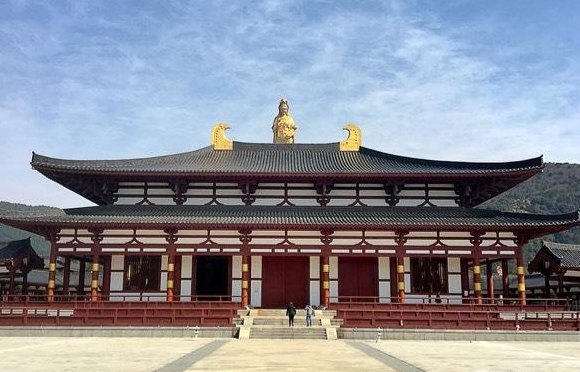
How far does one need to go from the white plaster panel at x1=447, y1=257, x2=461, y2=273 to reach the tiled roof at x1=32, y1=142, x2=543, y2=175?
490cm

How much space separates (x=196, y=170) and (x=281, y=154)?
8.31 m

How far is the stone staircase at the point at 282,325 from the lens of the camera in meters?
23.8

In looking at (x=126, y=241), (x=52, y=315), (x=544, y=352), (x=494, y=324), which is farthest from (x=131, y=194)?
(x=544, y=352)

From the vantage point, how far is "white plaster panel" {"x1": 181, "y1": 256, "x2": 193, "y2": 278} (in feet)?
99.1

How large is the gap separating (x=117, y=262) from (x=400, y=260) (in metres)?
15.7

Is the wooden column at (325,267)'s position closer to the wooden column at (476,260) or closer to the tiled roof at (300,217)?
the tiled roof at (300,217)

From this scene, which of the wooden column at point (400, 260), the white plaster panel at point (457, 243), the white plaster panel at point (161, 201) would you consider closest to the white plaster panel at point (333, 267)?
the wooden column at point (400, 260)

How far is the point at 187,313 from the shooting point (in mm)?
26281

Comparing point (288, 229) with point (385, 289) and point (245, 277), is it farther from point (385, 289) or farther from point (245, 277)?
point (385, 289)

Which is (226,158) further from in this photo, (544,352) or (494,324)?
(544,352)

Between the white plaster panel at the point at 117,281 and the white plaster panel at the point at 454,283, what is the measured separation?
1834 centimetres

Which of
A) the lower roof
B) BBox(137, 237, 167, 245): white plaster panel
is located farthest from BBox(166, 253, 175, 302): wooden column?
the lower roof

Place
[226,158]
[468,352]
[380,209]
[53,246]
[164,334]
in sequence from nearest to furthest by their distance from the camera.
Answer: [468,352]
[164,334]
[53,246]
[380,209]
[226,158]

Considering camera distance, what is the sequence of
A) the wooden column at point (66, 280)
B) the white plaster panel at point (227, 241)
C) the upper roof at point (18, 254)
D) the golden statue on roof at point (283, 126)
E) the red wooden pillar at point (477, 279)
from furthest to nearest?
the golden statue on roof at point (283, 126) < the upper roof at point (18, 254) < the wooden column at point (66, 280) < the white plaster panel at point (227, 241) < the red wooden pillar at point (477, 279)
